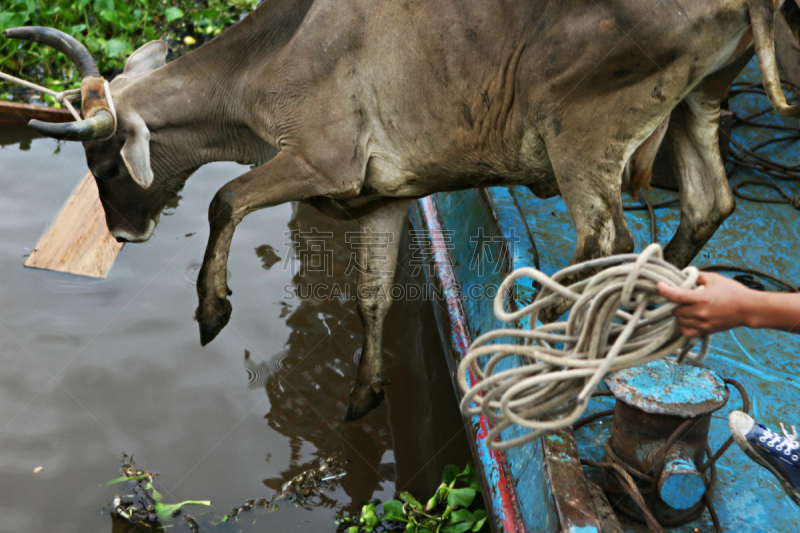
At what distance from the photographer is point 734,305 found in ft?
5.47

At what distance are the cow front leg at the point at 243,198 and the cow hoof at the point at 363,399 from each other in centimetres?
96

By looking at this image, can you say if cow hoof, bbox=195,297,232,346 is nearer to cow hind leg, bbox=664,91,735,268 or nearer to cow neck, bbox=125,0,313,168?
cow neck, bbox=125,0,313,168

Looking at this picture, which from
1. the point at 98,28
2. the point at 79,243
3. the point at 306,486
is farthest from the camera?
→ the point at 98,28

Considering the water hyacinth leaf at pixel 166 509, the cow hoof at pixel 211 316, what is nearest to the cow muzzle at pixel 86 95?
the cow hoof at pixel 211 316

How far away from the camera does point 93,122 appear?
3566 mm

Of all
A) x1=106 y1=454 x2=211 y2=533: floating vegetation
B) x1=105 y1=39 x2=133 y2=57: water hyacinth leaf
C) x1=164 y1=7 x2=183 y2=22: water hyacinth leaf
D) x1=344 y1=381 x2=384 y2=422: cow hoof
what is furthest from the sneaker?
x1=164 y1=7 x2=183 y2=22: water hyacinth leaf

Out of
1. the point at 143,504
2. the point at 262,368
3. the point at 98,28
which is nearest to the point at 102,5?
the point at 98,28

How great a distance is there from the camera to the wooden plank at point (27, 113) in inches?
251

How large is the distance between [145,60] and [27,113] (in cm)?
292

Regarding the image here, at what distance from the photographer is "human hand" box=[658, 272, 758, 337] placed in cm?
167

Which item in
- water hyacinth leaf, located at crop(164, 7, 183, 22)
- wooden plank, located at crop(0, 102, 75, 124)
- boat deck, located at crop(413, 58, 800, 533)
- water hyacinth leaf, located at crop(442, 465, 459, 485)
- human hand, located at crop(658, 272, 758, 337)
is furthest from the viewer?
water hyacinth leaf, located at crop(164, 7, 183, 22)

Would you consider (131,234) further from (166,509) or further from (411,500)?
(411,500)

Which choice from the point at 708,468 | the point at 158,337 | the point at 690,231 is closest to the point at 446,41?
the point at 690,231

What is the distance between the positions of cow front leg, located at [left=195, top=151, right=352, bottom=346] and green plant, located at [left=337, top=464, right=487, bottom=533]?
135 cm
